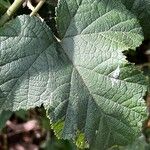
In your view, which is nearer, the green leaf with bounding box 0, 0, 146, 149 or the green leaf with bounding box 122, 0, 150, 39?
the green leaf with bounding box 0, 0, 146, 149

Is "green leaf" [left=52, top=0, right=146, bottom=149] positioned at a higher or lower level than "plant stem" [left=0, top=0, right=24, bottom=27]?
lower

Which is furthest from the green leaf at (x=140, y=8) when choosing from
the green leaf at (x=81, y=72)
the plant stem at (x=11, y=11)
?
the plant stem at (x=11, y=11)

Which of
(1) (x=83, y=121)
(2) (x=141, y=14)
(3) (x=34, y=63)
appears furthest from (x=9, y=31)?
(2) (x=141, y=14)

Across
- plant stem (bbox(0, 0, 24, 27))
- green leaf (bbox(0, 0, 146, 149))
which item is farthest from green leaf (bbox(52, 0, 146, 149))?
plant stem (bbox(0, 0, 24, 27))

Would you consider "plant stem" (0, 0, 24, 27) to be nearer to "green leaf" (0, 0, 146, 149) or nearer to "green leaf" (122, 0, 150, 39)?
"green leaf" (0, 0, 146, 149)

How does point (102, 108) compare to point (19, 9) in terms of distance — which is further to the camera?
point (19, 9)

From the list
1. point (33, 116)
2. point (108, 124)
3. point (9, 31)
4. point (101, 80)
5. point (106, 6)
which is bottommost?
point (33, 116)

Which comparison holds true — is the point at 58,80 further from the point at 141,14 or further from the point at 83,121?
the point at 141,14
